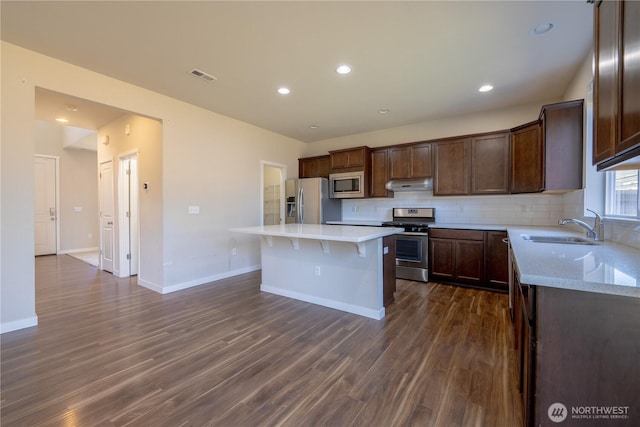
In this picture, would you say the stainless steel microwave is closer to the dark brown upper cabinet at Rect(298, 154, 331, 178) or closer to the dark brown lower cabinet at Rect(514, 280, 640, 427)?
the dark brown upper cabinet at Rect(298, 154, 331, 178)

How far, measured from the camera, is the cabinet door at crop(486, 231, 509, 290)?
11.8 feet

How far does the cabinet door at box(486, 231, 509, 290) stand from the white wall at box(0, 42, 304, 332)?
3.80 meters

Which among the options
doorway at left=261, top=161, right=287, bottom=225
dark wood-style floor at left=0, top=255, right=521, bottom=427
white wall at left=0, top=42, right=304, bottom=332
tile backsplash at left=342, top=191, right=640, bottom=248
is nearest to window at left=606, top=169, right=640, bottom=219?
tile backsplash at left=342, top=191, right=640, bottom=248

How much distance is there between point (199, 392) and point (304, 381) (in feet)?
2.25

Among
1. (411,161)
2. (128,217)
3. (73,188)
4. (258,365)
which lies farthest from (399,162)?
(73,188)

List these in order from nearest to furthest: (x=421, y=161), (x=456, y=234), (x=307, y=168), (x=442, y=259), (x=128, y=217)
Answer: (x=456, y=234)
(x=442, y=259)
(x=421, y=161)
(x=128, y=217)
(x=307, y=168)

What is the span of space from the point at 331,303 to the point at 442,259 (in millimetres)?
1970

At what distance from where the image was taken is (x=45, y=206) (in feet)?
21.9

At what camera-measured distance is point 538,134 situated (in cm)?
323

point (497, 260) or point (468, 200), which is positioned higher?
point (468, 200)

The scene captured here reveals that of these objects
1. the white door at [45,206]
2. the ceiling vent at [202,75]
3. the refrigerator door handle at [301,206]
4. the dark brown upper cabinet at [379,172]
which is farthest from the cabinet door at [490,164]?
the white door at [45,206]

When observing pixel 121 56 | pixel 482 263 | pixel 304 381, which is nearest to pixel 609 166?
pixel 304 381

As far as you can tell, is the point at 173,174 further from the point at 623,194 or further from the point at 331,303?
the point at 623,194

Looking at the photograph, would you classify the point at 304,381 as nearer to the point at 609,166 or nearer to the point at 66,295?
the point at 609,166
